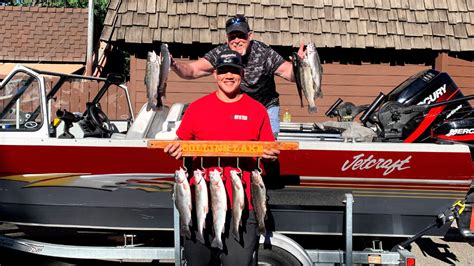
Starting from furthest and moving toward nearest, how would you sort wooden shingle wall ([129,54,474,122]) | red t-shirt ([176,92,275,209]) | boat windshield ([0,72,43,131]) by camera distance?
wooden shingle wall ([129,54,474,122]) < boat windshield ([0,72,43,131]) < red t-shirt ([176,92,275,209])

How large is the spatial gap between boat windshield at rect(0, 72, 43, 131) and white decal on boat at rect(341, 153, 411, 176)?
2636 millimetres

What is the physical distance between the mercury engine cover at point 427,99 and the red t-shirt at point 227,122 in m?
1.83

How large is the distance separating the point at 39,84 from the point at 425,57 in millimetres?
7510

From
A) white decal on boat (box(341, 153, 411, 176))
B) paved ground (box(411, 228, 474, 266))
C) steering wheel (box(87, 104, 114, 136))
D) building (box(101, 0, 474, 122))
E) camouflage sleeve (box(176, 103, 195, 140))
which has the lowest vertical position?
paved ground (box(411, 228, 474, 266))

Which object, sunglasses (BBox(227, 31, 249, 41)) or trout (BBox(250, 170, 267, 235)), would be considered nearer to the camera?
trout (BBox(250, 170, 267, 235))

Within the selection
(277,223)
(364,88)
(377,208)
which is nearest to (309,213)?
(277,223)

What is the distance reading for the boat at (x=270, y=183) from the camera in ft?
12.6

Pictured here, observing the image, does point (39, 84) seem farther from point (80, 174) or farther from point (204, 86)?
point (204, 86)

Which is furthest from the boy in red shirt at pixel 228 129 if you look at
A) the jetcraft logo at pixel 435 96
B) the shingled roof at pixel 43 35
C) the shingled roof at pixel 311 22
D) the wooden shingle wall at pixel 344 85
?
the shingled roof at pixel 43 35

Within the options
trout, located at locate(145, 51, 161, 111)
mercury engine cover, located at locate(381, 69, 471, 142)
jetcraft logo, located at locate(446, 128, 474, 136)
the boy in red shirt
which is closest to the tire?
the boy in red shirt

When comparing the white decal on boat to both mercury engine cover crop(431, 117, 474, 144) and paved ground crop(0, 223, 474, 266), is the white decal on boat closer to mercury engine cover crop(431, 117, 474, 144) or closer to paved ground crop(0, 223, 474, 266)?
mercury engine cover crop(431, 117, 474, 144)

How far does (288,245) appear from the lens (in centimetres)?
379

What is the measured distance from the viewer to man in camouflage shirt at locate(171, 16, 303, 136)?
3914mm

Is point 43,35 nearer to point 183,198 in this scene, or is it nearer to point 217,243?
point 183,198
